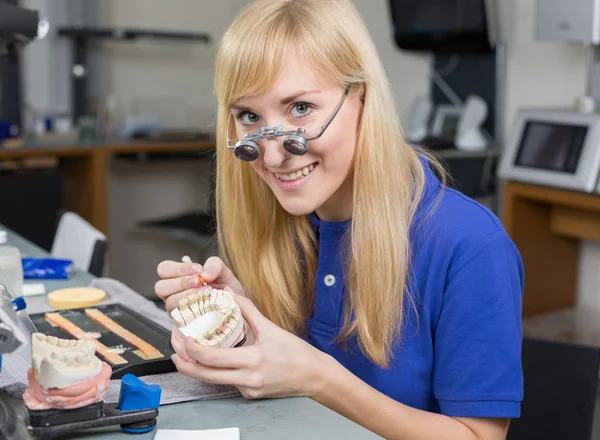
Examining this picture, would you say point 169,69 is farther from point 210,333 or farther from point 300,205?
point 210,333

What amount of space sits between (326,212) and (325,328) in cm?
21

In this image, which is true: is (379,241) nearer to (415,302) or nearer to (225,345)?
(415,302)

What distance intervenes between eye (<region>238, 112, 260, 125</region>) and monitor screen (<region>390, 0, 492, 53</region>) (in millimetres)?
2310

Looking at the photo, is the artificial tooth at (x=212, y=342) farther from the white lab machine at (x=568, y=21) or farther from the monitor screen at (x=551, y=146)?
the white lab machine at (x=568, y=21)

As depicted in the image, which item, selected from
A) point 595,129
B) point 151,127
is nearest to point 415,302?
point 595,129

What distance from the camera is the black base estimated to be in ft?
3.08

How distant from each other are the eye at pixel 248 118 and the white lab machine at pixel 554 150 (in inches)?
65.1

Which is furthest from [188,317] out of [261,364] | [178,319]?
[261,364]

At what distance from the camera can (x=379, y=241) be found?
1.25 metres

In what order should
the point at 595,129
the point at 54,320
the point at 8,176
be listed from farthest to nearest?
the point at 8,176
the point at 595,129
the point at 54,320

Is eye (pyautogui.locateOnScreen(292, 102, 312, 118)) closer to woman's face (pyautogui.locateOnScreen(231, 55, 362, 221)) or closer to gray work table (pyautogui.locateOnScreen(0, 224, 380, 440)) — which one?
woman's face (pyautogui.locateOnScreen(231, 55, 362, 221))

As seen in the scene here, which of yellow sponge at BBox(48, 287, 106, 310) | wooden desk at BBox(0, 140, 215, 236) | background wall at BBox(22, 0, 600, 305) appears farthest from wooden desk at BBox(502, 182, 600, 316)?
yellow sponge at BBox(48, 287, 106, 310)

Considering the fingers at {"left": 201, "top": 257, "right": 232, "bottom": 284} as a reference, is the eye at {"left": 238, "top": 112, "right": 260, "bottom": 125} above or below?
above

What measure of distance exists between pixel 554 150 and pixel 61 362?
2157 millimetres
